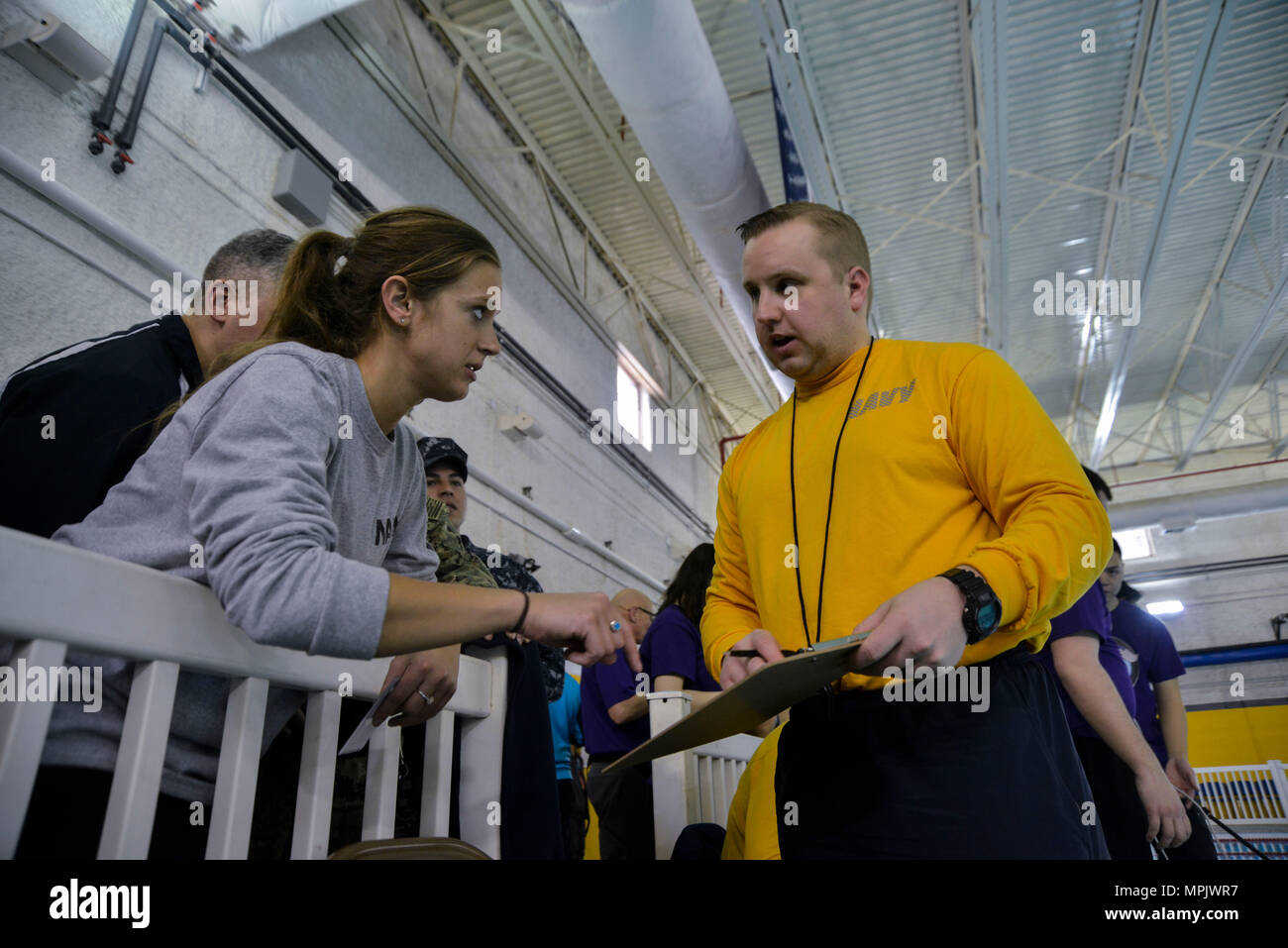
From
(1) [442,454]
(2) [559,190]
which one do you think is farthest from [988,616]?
(2) [559,190]

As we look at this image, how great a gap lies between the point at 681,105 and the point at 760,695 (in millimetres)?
4332

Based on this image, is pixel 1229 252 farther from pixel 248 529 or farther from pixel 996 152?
pixel 248 529

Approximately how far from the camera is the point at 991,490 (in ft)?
3.61

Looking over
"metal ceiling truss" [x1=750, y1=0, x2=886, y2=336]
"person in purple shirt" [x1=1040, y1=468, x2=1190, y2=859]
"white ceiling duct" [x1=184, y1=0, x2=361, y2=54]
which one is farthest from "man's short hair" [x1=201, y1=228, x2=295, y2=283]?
"metal ceiling truss" [x1=750, y1=0, x2=886, y2=336]

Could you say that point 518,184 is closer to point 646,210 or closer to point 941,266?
point 646,210

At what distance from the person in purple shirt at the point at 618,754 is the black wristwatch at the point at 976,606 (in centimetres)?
155

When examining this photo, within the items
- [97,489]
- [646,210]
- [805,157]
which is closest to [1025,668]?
[97,489]

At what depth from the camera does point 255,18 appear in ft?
12.4

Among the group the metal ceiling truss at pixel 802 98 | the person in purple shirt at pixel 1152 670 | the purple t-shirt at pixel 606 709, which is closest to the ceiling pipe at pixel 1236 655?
the metal ceiling truss at pixel 802 98

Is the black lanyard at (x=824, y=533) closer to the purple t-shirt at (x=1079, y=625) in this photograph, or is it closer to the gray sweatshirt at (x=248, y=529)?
the gray sweatshirt at (x=248, y=529)

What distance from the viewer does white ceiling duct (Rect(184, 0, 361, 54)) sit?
144 inches

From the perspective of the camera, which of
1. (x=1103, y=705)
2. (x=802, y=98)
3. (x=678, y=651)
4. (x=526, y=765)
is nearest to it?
(x=526, y=765)
